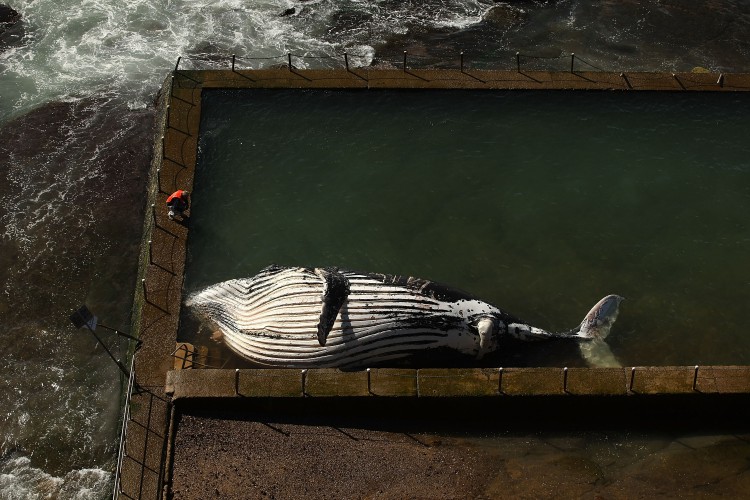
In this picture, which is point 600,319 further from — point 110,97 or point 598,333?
point 110,97

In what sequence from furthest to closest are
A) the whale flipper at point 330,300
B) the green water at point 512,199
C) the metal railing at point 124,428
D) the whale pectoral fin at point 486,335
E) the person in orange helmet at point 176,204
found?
the person in orange helmet at point 176,204
the green water at point 512,199
the whale pectoral fin at point 486,335
the whale flipper at point 330,300
the metal railing at point 124,428

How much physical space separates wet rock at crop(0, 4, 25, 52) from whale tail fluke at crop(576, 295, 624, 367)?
71.8 feet

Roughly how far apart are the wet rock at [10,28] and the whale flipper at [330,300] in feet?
58.4

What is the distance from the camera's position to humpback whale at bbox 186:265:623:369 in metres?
18.6

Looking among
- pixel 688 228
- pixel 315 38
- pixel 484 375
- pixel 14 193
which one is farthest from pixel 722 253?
pixel 14 193

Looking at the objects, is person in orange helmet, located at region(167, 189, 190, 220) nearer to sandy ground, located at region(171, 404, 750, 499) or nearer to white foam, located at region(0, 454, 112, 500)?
sandy ground, located at region(171, 404, 750, 499)

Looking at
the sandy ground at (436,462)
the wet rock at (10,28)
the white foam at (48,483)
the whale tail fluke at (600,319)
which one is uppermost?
the wet rock at (10,28)

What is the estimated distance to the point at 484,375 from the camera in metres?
18.6

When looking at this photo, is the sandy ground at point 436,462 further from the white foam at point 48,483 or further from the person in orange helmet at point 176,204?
the person in orange helmet at point 176,204

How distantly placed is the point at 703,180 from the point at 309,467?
1366cm

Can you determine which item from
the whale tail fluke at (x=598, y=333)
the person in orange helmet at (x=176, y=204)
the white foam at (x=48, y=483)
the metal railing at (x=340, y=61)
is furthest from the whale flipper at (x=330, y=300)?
the metal railing at (x=340, y=61)

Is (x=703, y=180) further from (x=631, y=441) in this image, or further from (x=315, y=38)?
(x=315, y=38)

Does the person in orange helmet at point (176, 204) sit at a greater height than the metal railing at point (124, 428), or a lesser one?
greater

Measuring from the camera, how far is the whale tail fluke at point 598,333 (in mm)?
19609
